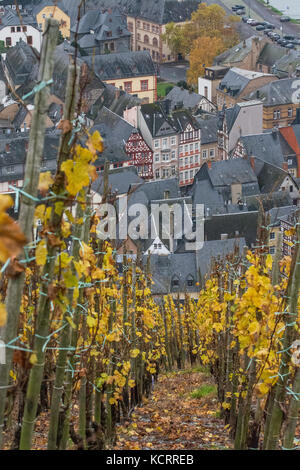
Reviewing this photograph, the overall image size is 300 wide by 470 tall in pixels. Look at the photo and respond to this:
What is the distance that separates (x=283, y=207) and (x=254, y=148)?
51.6 feet

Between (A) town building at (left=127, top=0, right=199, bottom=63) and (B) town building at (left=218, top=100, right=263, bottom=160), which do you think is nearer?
(B) town building at (left=218, top=100, right=263, bottom=160)

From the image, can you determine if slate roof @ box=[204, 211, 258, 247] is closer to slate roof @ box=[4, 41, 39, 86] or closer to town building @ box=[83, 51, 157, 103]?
slate roof @ box=[4, 41, 39, 86]

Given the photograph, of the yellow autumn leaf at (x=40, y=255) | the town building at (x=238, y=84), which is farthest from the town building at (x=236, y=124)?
the yellow autumn leaf at (x=40, y=255)

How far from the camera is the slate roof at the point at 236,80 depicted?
94125 mm

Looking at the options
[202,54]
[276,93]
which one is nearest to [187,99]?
[276,93]

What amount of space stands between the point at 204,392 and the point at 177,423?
5.54m

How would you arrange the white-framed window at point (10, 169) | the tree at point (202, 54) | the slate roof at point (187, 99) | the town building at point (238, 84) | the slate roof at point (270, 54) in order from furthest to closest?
1. the tree at point (202, 54)
2. the slate roof at point (270, 54)
3. the town building at point (238, 84)
4. the slate roof at point (187, 99)
5. the white-framed window at point (10, 169)

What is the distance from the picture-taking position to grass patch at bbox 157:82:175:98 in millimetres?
106375

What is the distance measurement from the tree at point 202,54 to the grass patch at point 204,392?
278ft

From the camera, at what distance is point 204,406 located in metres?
21.9

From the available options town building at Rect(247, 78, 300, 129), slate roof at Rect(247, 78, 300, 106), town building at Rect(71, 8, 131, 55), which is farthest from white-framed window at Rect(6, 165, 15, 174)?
town building at Rect(71, 8, 131, 55)

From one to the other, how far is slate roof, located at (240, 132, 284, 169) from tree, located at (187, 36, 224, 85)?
96.3 feet

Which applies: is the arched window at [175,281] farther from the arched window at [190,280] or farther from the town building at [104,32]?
the town building at [104,32]

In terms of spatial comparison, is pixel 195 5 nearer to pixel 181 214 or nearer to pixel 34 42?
pixel 34 42
